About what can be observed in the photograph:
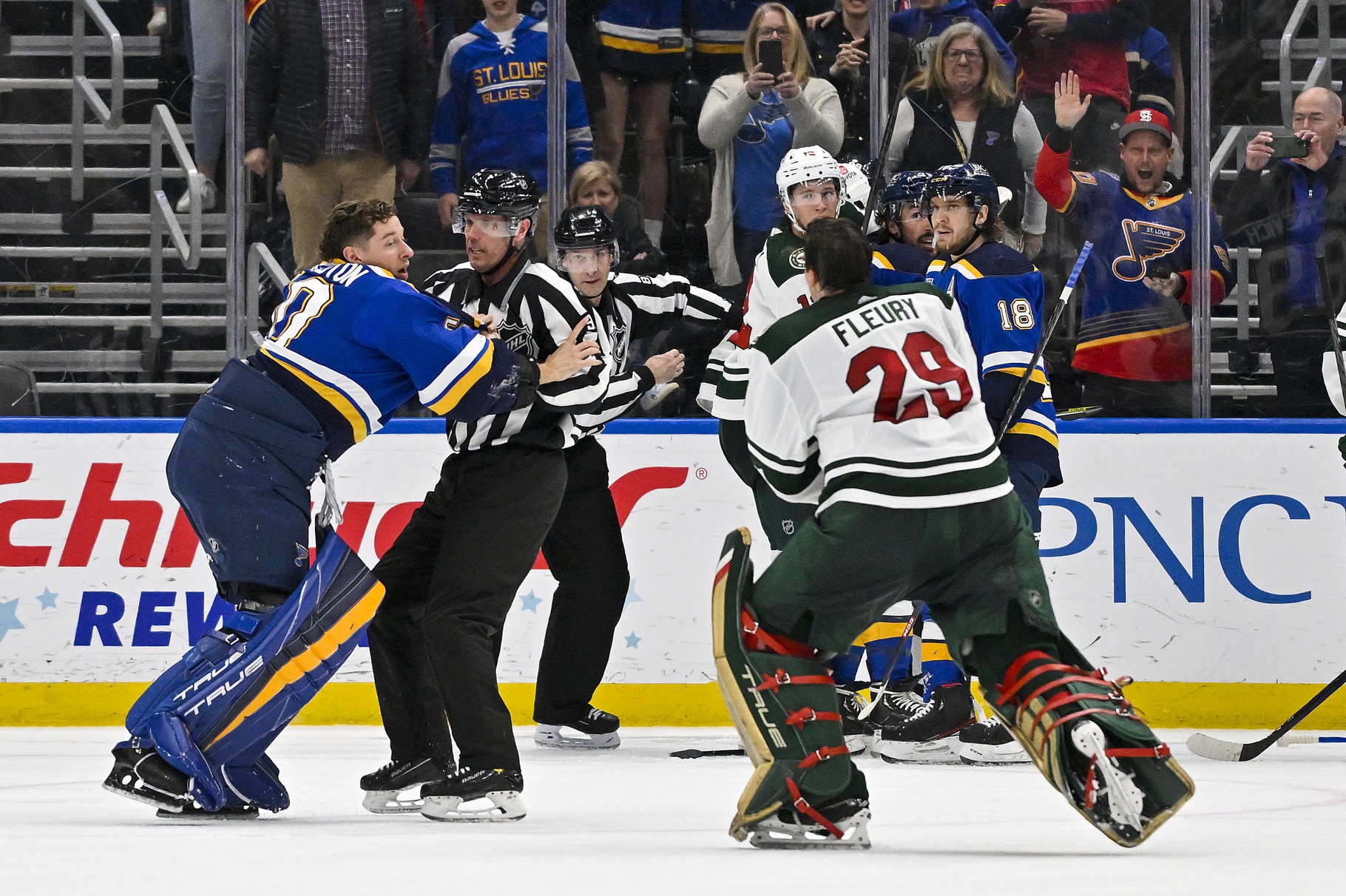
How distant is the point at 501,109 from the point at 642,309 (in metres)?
1.22

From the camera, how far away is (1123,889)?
2.66 m

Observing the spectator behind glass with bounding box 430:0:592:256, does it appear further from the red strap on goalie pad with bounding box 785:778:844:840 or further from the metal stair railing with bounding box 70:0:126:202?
the red strap on goalie pad with bounding box 785:778:844:840

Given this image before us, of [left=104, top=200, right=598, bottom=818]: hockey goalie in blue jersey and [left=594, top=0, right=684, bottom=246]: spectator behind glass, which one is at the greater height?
[left=594, top=0, right=684, bottom=246]: spectator behind glass

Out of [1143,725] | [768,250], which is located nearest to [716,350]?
[768,250]

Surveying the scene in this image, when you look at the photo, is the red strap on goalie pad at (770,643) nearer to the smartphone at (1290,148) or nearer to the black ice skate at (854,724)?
the black ice skate at (854,724)

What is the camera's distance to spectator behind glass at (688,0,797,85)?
625cm

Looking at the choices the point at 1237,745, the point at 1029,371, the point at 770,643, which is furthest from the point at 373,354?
the point at 1237,745

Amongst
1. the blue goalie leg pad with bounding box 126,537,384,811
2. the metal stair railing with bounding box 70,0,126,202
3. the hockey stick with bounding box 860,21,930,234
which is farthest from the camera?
the metal stair railing with bounding box 70,0,126,202

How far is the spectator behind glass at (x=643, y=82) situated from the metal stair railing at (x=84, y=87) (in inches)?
66.8

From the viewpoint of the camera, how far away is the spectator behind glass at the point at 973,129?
6148 mm

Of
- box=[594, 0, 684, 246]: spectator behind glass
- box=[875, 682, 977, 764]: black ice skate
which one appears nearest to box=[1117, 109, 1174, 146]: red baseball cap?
box=[594, 0, 684, 246]: spectator behind glass

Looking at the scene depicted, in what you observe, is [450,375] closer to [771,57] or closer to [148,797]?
[148,797]

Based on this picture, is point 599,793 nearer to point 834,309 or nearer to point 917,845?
point 917,845

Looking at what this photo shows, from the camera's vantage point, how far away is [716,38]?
6.25m
